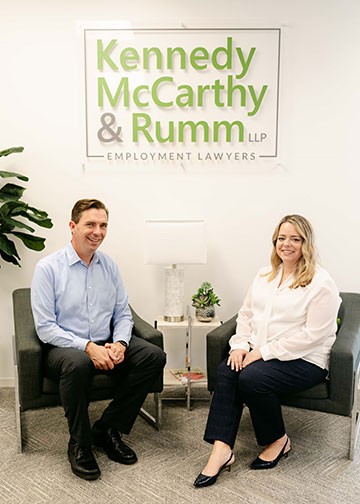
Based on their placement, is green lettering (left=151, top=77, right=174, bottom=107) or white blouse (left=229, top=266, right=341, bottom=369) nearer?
white blouse (left=229, top=266, right=341, bottom=369)

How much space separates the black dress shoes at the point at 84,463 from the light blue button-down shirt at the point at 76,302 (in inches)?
19.2

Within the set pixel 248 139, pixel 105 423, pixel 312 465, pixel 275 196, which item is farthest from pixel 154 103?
pixel 312 465

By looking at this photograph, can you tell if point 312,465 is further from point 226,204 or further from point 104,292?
point 226,204

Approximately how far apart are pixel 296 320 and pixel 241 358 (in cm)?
34

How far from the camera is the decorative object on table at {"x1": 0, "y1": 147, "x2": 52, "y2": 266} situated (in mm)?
3387

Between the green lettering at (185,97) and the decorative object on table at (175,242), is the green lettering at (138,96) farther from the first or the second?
the decorative object on table at (175,242)

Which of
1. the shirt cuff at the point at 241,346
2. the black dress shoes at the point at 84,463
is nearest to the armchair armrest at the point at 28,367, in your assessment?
the black dress shoes at the point at 84,463

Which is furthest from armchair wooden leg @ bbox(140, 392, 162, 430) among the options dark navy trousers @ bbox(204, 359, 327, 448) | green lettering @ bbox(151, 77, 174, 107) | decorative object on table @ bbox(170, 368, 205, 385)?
green lettering @ bbox(151, 77, 174, 107)

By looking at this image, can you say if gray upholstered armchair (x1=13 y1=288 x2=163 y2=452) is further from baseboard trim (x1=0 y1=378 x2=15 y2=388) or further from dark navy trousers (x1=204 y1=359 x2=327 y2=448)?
baseboard trim (x1=0 y1=378 x2=15 y2=388)

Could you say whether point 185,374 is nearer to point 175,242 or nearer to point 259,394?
point 175,242

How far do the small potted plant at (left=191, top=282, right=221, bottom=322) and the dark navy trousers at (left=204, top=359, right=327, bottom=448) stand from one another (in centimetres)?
71

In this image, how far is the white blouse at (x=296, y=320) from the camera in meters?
2.79

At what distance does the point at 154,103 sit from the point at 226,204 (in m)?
0.80

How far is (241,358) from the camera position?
287 cm
